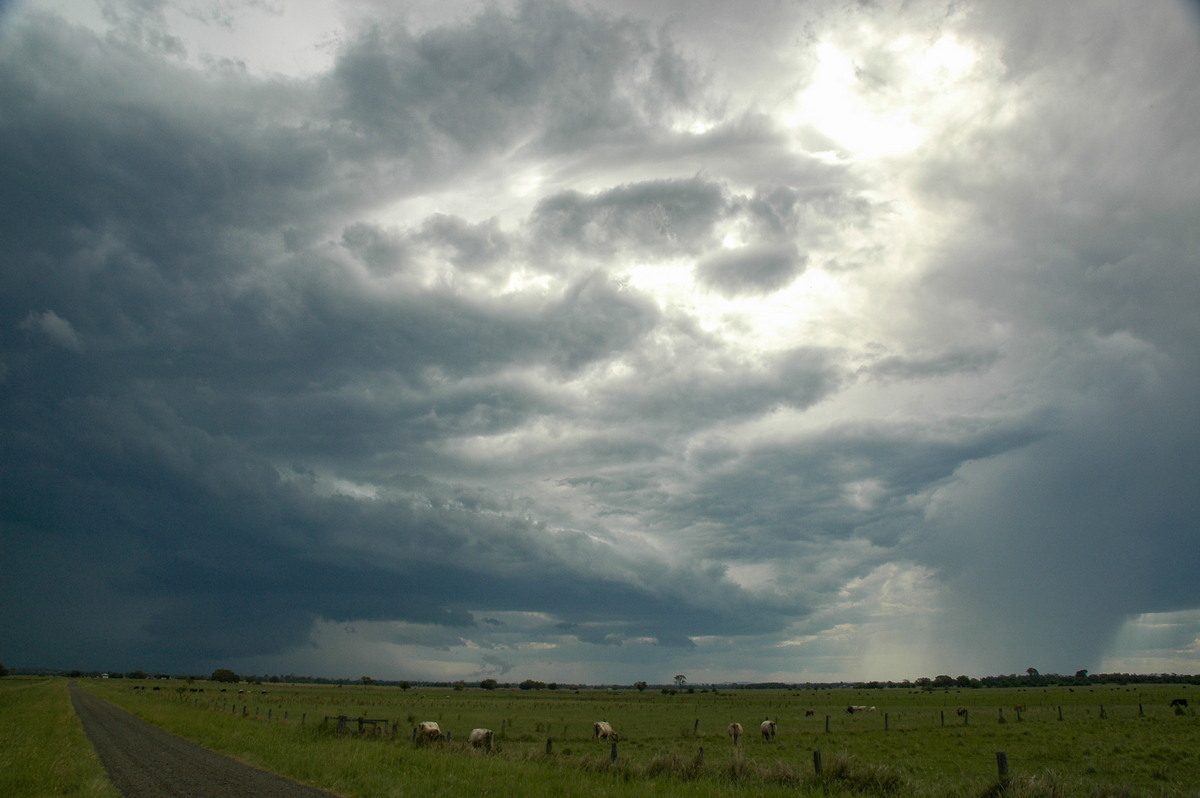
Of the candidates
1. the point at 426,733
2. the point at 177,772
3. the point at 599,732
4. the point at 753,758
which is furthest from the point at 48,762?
the point at 599,732

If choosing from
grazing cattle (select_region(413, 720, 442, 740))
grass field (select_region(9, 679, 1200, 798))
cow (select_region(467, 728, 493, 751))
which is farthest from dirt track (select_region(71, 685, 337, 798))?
cow (select_region(467, 728, 493, 751))

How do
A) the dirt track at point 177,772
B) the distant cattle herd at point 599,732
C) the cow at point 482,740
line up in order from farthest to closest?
the distant cattle herd at point 599,732, the cow at point 482,740, the dirt track at point 177,772

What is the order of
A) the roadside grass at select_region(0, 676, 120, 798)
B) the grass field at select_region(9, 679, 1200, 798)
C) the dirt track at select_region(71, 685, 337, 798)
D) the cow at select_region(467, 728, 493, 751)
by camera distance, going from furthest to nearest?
1. the cow at select_region(467, 728, 493, 751)
2. the roadside grass at select_region(0, 676, 120, 798)
3. the dirt track at select_region(71, 685, 337, 798)
4. the grass field at select_region(9, 679, 1200, 798)

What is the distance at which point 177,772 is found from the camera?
85.4 feet

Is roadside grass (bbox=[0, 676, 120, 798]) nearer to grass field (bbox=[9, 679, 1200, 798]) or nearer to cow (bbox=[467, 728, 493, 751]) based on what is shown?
grass field (bbox=[9, 679, 1200, 798])

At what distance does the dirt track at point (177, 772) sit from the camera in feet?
68.8

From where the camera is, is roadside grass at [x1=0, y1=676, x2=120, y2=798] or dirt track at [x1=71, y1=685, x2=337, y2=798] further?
roadside grass at [x1=0, y1=676, x2=120, y2=798]

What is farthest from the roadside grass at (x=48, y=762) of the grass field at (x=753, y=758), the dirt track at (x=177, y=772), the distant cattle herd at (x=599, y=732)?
the distant cattle herd at (x=599, y=732)

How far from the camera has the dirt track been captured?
2098cm

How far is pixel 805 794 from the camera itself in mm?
20047

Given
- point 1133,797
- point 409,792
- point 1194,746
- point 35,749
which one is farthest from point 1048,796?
point 35,749

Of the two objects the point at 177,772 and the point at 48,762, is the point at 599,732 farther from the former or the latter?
the point at 48,762

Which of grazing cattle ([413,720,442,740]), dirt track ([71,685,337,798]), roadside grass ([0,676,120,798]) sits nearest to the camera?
dirt track ([71,685,337,798])

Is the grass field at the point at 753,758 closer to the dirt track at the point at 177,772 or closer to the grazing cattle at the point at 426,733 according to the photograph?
the grazing cattle at the point at 426,733
